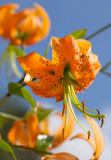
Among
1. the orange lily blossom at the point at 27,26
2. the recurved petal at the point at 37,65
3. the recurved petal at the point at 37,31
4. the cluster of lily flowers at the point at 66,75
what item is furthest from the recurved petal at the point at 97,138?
the recurved petal at the point at 37,31

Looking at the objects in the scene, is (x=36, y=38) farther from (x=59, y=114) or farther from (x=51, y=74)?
(x=51, y=74)

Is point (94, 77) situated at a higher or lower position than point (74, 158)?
higher

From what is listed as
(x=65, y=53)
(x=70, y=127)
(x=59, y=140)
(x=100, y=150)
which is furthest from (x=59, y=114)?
(x=65, y=53)

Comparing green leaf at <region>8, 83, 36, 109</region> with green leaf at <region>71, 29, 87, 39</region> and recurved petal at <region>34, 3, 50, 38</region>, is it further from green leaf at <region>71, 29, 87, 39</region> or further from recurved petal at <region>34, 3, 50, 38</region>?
recurved petal at <region>34, 3, 50, 38</region>

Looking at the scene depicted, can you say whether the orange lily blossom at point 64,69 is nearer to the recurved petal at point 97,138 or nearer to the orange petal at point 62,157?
the recurved petal at point 97,138

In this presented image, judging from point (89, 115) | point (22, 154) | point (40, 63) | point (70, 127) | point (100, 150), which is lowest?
point (22, 154)

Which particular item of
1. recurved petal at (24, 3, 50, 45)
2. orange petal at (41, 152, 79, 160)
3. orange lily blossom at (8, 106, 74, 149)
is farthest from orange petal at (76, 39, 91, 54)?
recurved petal at (24, 3, 50, 45)

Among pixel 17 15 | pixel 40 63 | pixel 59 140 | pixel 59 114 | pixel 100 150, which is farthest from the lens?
pixel 17 15

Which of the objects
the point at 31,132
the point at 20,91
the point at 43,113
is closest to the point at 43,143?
the point at 20,91
